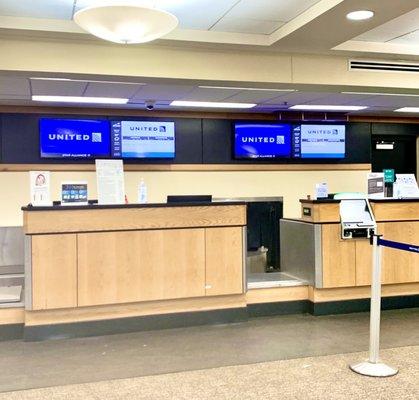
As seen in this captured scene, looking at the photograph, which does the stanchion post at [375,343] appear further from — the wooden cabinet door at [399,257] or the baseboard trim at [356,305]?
the wooden cabinet door at [399,257]

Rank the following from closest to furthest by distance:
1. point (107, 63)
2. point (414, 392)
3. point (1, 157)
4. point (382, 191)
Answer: point (414, 392)
point (107, 63)
point (382, 191)
point (1, 157)

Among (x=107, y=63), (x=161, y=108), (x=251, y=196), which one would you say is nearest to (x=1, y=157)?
(x=161, y=108)

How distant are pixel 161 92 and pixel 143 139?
64.6 inches

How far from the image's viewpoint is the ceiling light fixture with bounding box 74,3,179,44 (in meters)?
3.38

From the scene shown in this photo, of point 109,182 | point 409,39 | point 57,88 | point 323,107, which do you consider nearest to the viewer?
point 109,182

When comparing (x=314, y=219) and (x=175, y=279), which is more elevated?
(x=314, y=219)

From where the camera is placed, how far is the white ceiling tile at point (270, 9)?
429cm

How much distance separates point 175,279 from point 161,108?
378cm

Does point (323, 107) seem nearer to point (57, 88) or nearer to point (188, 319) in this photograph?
point (57, 88)

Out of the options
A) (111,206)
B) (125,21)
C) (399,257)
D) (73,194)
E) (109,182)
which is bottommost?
(399,257)

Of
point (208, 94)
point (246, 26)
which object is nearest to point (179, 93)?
point (208, 94)

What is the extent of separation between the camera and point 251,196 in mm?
8914

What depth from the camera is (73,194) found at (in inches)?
199

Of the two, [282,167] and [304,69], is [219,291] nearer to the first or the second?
[304,69]
